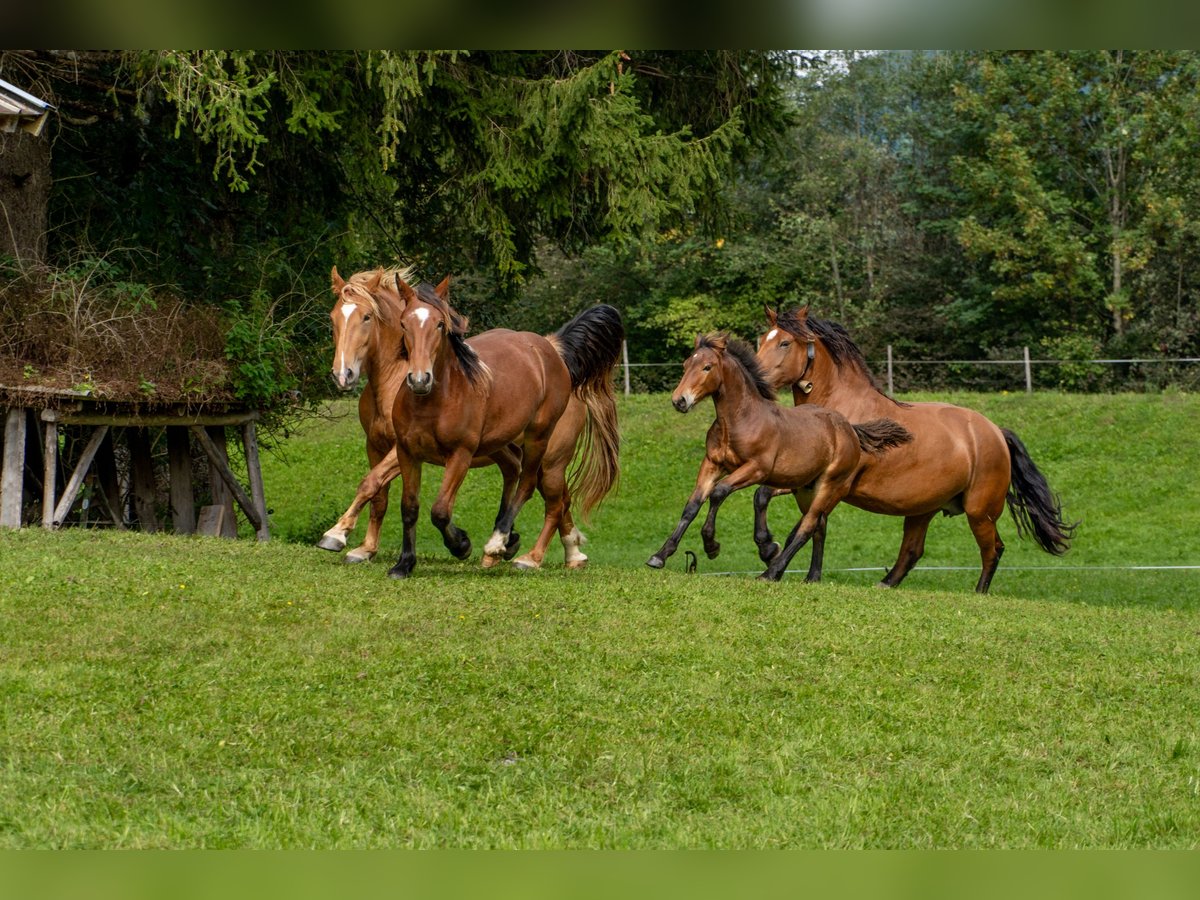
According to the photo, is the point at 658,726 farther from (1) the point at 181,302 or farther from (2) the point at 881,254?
(2) the point at 881,254

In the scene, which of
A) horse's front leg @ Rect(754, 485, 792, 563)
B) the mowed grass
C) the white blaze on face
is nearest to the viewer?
the mowed grass

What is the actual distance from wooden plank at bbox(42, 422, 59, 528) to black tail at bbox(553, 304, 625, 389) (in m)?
5.00

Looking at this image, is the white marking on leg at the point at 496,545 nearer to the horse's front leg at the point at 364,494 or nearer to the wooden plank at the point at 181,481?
the horse's front leg at the point at 364,494

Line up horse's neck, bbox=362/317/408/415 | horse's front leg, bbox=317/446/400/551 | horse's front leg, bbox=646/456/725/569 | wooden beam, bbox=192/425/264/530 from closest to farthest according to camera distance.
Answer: horse's neck, bbox=362/317/408/415, horse's front leg, bbox=317/446/400/551, horse's front leg, bbox=646/456/725/569, wooden beam, bbox=192/425/264/530

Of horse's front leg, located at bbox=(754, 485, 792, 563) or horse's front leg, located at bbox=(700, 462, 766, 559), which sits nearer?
horse's front leg, located at bbox=(700, 462, 766, 559)

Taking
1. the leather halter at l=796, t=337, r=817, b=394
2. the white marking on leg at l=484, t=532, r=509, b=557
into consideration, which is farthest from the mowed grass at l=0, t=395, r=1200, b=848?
the leather halter at l=796, t=337, r=817, b=394

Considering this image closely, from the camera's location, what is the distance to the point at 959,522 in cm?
2500

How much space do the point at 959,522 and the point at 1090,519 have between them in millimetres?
2340

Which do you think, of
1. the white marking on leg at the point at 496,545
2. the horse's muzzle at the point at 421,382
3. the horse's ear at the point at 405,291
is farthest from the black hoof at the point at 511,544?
the horse's muzzle at the point at 421,382

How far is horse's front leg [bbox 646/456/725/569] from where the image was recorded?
1184 cm

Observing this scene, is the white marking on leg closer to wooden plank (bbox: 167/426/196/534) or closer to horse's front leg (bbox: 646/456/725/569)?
horse's front leg (bbox: 646/456/725/569)

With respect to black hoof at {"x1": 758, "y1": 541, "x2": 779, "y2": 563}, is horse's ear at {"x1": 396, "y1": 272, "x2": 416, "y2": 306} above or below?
above

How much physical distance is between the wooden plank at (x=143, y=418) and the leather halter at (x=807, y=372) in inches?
236

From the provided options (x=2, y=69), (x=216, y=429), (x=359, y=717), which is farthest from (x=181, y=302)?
(x=359, y=717)
